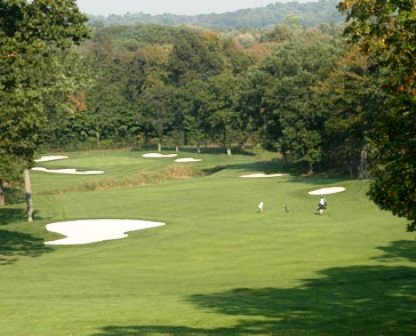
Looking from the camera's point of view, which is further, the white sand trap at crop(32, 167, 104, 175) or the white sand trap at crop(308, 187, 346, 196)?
the white sand trap at crop(32, 167, 104, 175)

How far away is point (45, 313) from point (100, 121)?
114358 millimetres

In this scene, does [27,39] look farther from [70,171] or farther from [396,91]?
[70,171]

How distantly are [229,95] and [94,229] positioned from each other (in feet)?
244

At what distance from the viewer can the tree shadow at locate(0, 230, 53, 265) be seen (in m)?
38.3

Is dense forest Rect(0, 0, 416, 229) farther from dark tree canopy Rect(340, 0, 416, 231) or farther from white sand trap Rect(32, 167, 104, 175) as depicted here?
white sand trap Rect(32, 167, 104, 175)

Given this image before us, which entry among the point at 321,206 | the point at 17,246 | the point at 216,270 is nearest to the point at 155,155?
the point at 321,206

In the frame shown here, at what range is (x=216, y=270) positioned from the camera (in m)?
30.4

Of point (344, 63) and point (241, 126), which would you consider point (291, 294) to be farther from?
point (241, 126)

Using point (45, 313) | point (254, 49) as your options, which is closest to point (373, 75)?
point (45, 313)

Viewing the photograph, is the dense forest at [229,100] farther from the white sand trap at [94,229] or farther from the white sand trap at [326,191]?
the white sand trap at [94,229]

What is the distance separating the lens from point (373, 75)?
65.9 meters

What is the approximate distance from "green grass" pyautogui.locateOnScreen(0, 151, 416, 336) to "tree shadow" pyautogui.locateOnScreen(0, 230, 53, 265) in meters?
0.06

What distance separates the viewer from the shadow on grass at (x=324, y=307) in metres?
17.7

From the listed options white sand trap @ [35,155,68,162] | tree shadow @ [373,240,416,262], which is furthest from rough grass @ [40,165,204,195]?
tree shadow @ [373,240,416,262]
